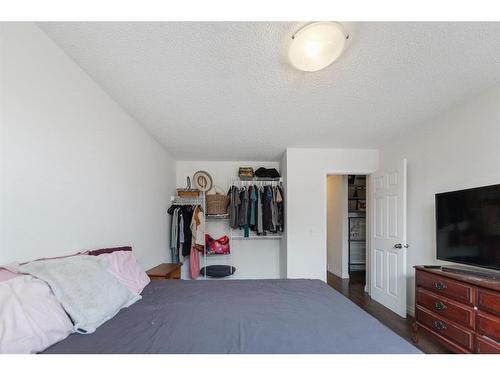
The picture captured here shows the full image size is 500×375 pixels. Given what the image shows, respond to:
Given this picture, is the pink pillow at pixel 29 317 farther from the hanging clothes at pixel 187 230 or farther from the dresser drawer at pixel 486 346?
the hanging clothes at pixel 187 230

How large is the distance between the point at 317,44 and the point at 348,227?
4151 millimetres

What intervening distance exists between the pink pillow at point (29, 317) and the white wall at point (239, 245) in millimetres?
3269

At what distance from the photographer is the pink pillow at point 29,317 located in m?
0.77

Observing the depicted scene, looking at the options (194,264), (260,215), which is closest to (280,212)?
(260,215)

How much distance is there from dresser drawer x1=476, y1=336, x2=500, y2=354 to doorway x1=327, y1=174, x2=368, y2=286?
10.2 feet

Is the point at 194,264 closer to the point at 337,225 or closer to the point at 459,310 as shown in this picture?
the point at 337,225

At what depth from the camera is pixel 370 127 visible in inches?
106

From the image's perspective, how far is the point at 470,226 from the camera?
1.87 meters

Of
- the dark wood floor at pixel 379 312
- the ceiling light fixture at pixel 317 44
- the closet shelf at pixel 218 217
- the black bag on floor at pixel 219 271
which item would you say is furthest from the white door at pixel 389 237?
the closet shelf at pixel 218 217

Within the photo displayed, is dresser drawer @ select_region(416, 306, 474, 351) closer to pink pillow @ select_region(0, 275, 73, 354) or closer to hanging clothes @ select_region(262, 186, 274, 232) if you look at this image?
hanging clothes @ select_region(262, 186, 274, 232)
